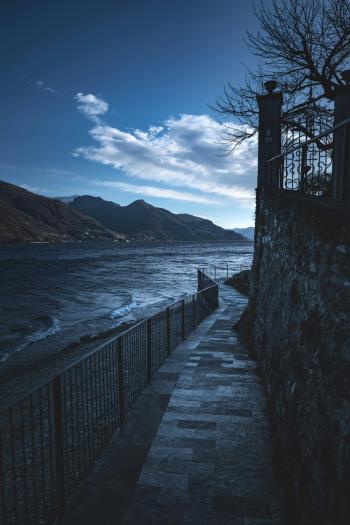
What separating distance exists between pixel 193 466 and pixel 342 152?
175 inches

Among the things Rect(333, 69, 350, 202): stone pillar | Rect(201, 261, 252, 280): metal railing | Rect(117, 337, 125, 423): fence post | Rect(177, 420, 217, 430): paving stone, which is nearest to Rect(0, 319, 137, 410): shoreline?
Rect(117, 337, 125, 423): fence post

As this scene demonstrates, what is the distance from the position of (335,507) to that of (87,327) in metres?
17.0

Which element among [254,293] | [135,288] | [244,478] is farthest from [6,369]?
[135,288]

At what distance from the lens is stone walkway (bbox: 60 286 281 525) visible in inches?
130

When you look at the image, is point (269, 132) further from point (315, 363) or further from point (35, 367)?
point (35, 367)

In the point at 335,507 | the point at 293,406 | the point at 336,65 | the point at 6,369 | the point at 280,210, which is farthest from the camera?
the point at 6,369

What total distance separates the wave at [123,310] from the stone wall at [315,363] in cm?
1715

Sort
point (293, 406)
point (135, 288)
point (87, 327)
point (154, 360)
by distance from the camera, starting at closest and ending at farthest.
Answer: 1. point (293, 406)
2. point (154, 360)
3. point (87, 327)
4. point (135, 288)

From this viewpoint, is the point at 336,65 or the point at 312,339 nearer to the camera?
the point at 312,339

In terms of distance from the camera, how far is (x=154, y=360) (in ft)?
30.0

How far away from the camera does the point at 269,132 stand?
33.1ft

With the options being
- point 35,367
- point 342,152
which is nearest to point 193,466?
point 342,152

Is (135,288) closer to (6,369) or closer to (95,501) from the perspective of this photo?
(6,369)

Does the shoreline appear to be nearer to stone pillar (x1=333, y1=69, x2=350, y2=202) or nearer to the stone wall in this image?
the stone wall
